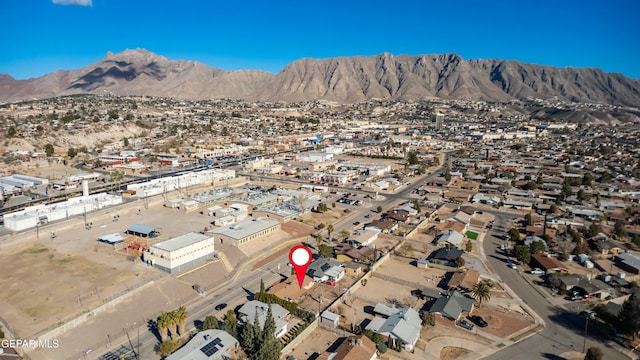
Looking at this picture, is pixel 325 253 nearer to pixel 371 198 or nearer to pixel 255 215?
pixel 255 215

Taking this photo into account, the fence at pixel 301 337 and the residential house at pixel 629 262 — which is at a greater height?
the residential house at pixel 629 262

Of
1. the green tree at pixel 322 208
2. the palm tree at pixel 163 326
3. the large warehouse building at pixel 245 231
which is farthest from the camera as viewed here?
the green tree at pixel 322 208

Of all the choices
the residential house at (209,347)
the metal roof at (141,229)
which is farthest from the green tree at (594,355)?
the metal roof at (141,229)

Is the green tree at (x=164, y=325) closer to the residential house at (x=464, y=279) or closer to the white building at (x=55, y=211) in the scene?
the residential house at (x=464, y=279)

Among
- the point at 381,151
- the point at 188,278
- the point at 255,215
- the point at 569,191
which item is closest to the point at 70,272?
the point at 188,278

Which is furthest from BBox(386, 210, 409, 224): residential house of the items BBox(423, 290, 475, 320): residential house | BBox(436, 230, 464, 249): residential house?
BBox(423, 290, 475, 320): residential house

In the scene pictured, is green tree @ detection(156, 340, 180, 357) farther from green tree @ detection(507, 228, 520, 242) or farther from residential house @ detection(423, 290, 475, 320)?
green tree @ detection(507, 228, 520, 242)

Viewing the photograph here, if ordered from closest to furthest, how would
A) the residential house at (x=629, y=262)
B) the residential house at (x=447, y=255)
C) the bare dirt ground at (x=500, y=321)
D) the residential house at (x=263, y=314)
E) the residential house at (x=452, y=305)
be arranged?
1. the residential house at (x=263, y=314)
2. the bare dirt ground at (x=500, y=321)
3. the residential house at (x=452, y=305)
4. the residential house at (x=629, y=262)
5. the residential house at (x=447, y=255)
